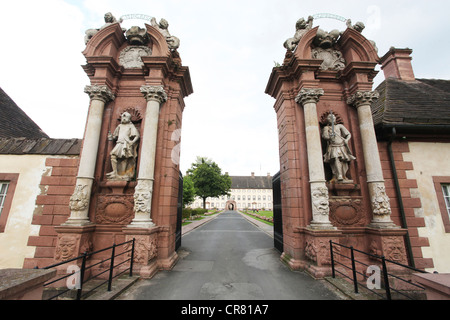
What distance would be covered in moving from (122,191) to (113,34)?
17.6ft

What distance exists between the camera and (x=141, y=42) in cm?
712

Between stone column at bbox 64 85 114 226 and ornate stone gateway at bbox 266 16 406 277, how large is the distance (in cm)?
598

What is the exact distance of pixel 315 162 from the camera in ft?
19.5

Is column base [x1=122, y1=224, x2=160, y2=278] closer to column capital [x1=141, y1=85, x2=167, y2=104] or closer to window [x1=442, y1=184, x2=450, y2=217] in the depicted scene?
column capital [x1=141, y1=85, x2=167, y2=104]

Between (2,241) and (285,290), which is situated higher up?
(2,241)

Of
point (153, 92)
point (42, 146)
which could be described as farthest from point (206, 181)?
point (153, 92)

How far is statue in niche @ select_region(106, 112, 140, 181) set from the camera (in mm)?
6027

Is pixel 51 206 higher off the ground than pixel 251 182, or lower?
lower

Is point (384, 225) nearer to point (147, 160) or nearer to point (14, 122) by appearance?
point (147, 160)

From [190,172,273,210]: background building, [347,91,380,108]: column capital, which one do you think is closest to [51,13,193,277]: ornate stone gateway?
[347,91,380,108]: column capital

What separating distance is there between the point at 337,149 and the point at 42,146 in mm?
9988

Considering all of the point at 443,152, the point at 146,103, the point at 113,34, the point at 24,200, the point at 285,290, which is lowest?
the point at 285,290
